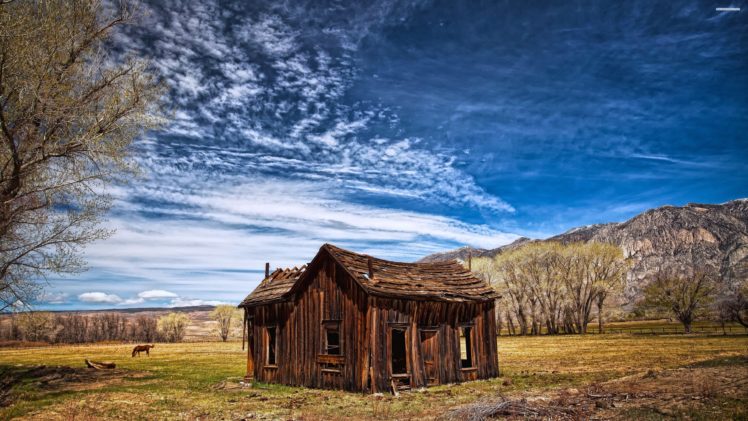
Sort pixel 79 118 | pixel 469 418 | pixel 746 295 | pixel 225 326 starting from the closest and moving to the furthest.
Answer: pixel 469 418, pixel 79 118, pixel 746 295, pixel 225 326

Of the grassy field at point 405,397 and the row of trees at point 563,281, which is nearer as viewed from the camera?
the grassy field at point 405,397

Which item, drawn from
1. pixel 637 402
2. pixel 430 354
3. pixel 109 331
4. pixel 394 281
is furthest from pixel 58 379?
pixel 109 331

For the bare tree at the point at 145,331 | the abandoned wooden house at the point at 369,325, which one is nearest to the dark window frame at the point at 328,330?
the abandoned wooden house at the point at 369,325

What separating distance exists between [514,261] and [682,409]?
Answer: 6598 centimetres

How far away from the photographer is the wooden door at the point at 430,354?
18.7 meters

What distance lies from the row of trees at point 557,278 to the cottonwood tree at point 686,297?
7.07 m

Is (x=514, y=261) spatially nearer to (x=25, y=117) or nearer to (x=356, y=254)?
(x=356, y=254)

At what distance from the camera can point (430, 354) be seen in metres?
19.0

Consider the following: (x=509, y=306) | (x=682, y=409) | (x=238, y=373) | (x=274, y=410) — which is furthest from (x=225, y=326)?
(x=682, y=409)

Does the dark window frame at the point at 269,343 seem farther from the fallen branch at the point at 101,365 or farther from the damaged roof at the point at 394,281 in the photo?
the fallen branch at the point at 101,365

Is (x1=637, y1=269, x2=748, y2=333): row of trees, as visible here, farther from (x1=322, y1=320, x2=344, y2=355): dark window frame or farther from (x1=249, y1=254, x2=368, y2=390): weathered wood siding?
(x1=249, y1=254, x2=368, y2=390): weathered wood siding

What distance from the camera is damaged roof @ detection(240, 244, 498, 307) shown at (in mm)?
18391

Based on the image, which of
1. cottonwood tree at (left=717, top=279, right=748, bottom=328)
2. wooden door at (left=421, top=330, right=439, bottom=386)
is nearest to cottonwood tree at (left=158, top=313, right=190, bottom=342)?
wooden door at (left=421, top=330, right=439, bottom=386)

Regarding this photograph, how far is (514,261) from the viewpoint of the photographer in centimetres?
7456
